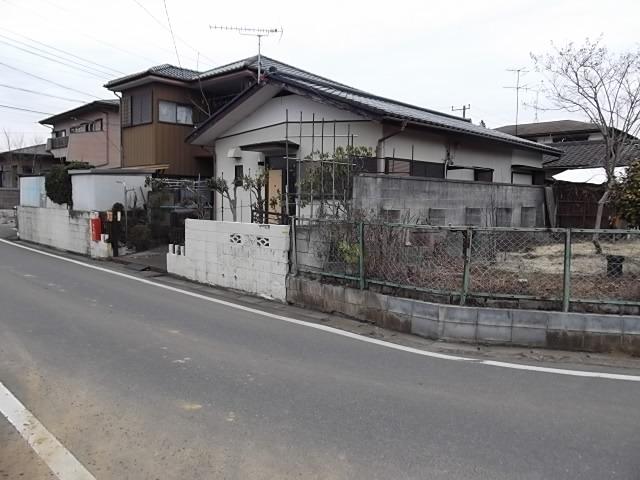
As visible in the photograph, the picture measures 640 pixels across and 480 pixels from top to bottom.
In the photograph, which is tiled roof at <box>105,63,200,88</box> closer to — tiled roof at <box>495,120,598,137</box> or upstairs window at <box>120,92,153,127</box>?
upstairs window at <box>120,92,153,127</box>

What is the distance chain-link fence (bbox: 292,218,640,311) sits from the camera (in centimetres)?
642

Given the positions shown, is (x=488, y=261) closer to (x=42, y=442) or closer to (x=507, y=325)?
(x=507, y=325)

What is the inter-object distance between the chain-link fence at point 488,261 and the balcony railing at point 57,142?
27643 mm

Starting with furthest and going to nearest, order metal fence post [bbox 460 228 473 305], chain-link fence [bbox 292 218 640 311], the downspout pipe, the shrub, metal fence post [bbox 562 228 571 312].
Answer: the shrub → the downspout pipe → metal fence post [bbox 460 228 473 305] → chain-link fence [bbox 292 218 640 311] → metal fence post [bbox 562 228 571 312]

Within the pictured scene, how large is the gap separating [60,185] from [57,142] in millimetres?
17180

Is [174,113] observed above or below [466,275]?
above

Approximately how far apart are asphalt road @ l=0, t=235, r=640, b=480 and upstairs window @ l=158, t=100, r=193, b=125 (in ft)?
48.9

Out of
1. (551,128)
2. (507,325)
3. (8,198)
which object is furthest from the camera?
(551,128)

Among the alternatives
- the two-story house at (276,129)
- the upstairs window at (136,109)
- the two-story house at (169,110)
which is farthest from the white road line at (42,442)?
the upstairs window at (136,109)

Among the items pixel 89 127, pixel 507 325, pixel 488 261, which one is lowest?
pixel 507 325

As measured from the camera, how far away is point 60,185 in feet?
55.3

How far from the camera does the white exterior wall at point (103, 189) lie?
49.9 ft

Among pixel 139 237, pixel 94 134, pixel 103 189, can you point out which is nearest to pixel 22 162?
pixel 94 134

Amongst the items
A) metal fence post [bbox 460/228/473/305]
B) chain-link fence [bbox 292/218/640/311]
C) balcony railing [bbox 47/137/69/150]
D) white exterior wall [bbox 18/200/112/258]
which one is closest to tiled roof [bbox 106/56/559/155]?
chain-link fence [bbox 292/218/640/311]
